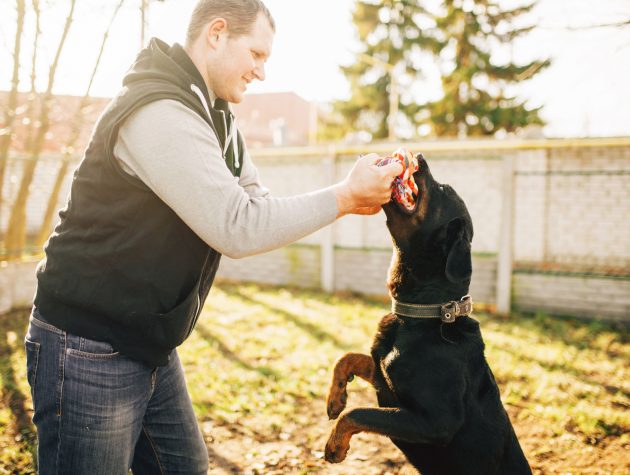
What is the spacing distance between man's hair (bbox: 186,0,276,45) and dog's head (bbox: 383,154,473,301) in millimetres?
1003

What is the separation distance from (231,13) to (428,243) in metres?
A: 1.34

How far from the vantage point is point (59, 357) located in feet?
5.12

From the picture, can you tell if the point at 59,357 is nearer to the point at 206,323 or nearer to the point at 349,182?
the point at 349,182

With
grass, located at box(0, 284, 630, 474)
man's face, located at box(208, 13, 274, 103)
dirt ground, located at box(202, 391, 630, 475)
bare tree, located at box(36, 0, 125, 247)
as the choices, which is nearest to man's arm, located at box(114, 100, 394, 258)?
man's face, located at box(208, 13, 274, 103)

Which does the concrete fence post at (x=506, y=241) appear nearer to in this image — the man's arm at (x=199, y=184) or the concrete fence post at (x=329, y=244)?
the concrete fence post at (x=329, y=244)

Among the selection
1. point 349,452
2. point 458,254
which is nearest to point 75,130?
point 349,452

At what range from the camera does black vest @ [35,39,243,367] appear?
1480mm

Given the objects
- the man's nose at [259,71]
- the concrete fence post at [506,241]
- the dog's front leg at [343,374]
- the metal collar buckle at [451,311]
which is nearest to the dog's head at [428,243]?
the metal collar buckle at [451,311]

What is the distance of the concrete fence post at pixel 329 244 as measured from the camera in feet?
27.4

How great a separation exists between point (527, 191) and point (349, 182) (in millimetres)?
6803

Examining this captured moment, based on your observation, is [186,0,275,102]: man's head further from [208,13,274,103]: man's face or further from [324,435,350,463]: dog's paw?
[324,435,350,463]: dog's paw

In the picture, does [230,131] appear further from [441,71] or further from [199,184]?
[441,71]

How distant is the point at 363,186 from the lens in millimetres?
1638

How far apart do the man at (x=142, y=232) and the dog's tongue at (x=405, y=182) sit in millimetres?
325
